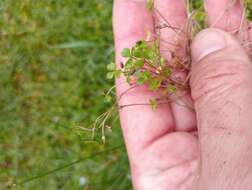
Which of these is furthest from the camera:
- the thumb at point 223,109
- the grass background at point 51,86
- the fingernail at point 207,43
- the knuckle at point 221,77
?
the grass background at point 51,86

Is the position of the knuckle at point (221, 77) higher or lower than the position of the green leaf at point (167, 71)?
higher

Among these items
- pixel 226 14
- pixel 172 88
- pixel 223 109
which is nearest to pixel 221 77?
pixel 223 109

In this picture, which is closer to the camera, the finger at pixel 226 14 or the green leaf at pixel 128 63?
the green leaf at pixel 128 63

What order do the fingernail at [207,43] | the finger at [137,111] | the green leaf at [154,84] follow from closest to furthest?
the fingernail at [207,43] → the green leaf at [154,84] → the finger at [137,111]

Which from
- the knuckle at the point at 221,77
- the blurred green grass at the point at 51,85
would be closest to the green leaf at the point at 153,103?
the knuckle at the point at 221,77

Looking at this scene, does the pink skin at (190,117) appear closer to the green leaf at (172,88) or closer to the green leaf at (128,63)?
the green leaf at (172,88)

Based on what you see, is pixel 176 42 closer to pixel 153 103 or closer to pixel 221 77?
pixel 153 103

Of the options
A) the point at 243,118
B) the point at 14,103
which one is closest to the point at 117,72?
the point at 243,118

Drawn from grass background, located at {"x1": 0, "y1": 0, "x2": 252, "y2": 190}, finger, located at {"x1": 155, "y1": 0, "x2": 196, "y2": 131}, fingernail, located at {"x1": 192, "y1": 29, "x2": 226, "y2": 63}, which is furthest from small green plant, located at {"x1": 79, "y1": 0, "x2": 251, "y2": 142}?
grass background, located at {"x1": 0, "y1": 0, "x2": 252, "y2": 190}
